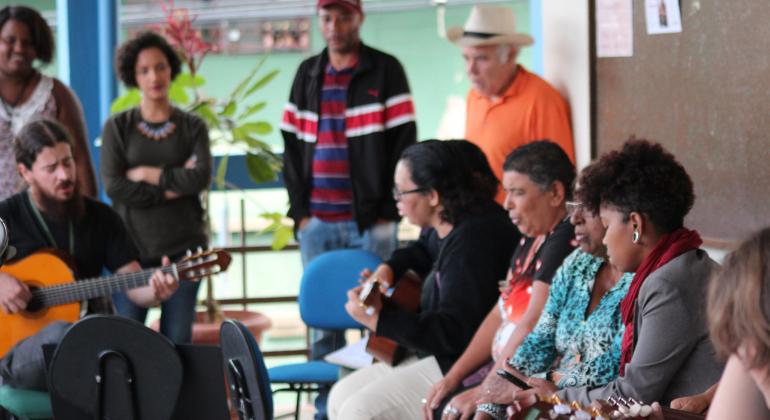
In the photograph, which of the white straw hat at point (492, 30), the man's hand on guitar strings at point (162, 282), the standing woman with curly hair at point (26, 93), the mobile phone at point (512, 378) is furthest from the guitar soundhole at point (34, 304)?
the white straw hat at point (492, 30)

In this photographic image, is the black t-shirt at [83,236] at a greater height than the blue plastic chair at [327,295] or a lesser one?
greater

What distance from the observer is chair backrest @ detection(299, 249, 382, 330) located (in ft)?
14.0

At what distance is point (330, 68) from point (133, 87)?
0.88 metres

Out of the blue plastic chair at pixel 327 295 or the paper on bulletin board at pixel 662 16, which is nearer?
the paper on bulletin board at pixel 662 16

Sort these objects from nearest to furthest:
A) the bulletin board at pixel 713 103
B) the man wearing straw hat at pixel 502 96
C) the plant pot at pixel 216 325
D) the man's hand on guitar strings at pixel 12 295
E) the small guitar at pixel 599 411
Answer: the small guitar at pixel 599 411, the bulletin board at pixel 713 103, the man's hand on guitar strings at pixel 12 295, the man wearing straw hat at pixel 502 96, the plant pot at pixel 216 325

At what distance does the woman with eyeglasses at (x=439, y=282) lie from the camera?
11.5 ft

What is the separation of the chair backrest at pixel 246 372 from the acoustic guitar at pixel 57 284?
29.2 inches

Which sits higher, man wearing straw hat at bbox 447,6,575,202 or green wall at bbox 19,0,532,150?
green wall at bbox 19,0,532,150

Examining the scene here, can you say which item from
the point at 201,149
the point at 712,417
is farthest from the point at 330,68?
the point at 712,417

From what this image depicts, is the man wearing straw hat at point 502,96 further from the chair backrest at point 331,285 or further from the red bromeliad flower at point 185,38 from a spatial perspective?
the red bromeliad flower at point 185,38

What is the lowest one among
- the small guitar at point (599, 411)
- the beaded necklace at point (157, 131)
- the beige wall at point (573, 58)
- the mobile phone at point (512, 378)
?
the mobile phone at point (512, 378)

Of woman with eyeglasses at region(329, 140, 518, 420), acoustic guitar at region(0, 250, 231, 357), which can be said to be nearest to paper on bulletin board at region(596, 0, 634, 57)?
woman with eyeglasses at region(329, 140, 518, 420)

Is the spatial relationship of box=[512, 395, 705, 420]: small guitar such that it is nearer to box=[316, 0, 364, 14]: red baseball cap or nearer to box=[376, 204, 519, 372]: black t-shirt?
box=[376, 204, 519, 372]: black t-shirt

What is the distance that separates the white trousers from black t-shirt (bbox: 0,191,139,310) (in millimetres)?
927
